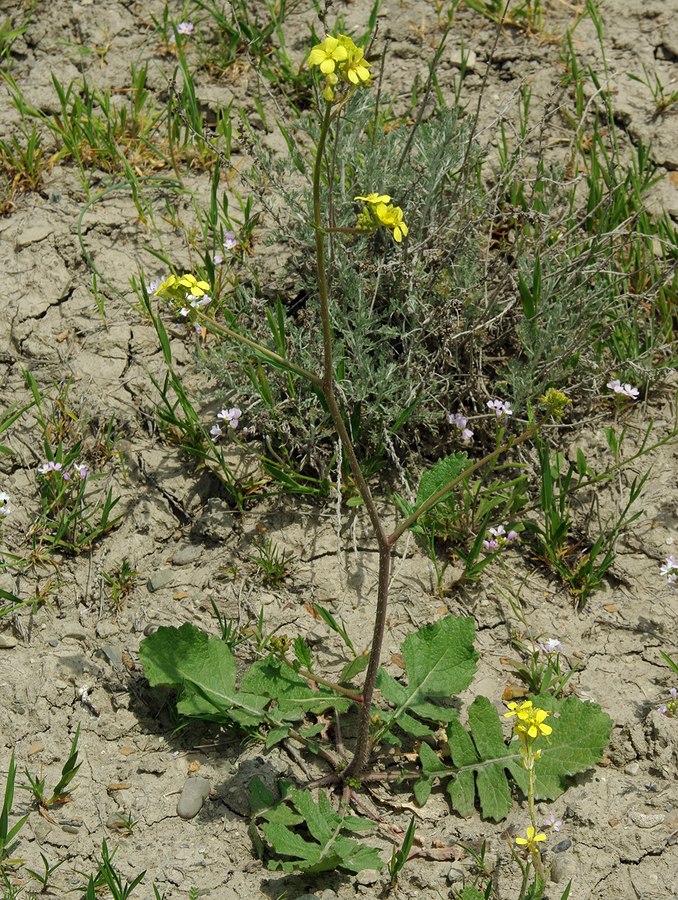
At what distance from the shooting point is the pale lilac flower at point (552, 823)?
280 centimetres

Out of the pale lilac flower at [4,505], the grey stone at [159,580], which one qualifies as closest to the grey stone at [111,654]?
the grey stone at [159,580]

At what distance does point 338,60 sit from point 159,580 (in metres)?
1.89

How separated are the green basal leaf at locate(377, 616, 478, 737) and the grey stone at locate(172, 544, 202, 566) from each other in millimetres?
802


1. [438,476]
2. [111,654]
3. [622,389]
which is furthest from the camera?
[622,389]

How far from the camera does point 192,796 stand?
284 centimetres

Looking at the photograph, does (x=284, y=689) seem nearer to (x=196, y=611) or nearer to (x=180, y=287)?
(x=196, y=611)

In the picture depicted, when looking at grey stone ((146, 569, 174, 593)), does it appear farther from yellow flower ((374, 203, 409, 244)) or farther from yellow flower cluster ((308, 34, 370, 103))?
yellow flower cluster ((308, 34, 370, 103))

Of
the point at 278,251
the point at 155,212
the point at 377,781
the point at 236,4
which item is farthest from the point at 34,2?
the point at 377,781

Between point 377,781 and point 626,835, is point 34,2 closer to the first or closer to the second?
point 377,781

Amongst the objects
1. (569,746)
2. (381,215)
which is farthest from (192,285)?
(569,746)

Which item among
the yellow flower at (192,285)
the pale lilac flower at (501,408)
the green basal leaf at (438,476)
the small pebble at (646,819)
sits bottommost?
the small pebble at (646,819)

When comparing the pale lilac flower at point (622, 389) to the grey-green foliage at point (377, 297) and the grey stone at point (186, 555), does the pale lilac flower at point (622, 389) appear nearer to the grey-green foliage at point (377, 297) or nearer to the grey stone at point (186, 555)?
the grey-green foliage at point (377, 297)

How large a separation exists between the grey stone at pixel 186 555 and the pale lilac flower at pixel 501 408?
1121 millimetres

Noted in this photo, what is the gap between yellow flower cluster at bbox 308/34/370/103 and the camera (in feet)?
6.34
